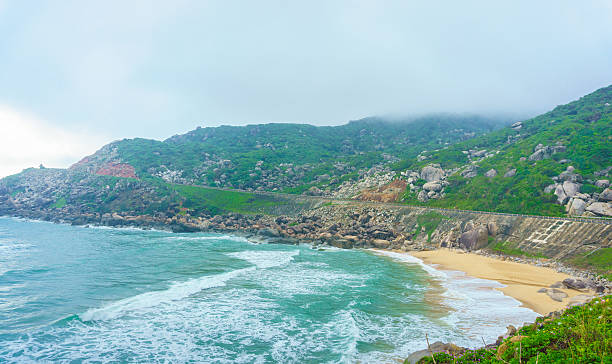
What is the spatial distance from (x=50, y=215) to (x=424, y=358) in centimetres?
13780

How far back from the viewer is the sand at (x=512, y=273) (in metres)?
29.3

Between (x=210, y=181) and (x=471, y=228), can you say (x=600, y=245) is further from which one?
(x=210, y=181)

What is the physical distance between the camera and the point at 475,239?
56.9 m

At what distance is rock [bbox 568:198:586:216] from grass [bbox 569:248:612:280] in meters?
14.6

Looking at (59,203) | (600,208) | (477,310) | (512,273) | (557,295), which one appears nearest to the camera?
(477,310)

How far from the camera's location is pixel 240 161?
540 feet

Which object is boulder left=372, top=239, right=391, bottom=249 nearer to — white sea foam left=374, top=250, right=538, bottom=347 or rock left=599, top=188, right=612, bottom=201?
white sea foam left=374, top=250, right=538, bottom=347

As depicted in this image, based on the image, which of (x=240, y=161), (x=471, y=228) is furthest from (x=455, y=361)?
(x=240, y=161)

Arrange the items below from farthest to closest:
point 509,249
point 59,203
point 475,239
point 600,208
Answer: point 59,203 → point 475,239 → point 509,249 → point 600,208

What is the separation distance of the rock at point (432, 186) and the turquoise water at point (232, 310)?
43161 millimetres

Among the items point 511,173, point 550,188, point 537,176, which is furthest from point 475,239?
point 511,173

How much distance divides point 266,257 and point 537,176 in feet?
201

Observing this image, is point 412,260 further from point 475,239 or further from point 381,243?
point 381,243

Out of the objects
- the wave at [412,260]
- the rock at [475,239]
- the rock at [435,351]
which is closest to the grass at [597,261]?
the rock at [475,239]
